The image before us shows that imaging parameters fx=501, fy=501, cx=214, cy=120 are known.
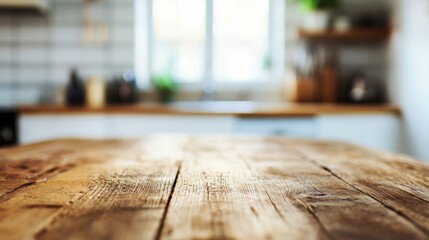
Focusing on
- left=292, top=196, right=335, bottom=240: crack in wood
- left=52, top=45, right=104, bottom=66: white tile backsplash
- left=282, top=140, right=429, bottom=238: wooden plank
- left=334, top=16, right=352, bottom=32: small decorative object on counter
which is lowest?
left=282, top=140, right=429, bottom=238: wooden plank

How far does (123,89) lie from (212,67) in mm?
703

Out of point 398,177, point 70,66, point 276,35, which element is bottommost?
point 398,177

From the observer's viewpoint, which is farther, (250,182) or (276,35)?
(276,35)

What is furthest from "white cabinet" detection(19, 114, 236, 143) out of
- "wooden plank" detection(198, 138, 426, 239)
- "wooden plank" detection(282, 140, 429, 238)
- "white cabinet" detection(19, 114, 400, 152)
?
"wooden plank" detection(198, 138, 426, 239)

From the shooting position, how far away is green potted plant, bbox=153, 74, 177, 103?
3516 mm

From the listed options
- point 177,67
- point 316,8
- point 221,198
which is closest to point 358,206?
point 221,198

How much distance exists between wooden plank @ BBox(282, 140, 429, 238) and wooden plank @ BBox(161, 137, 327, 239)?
0.13 metres

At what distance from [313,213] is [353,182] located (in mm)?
271

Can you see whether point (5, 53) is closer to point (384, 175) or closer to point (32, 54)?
point (32, 54)

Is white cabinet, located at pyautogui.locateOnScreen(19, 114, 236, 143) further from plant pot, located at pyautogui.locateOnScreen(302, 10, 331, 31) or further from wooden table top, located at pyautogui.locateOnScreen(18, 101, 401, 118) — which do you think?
plant pot, located at pyautogui.locateOnScreen(302, 10, 331, 31)

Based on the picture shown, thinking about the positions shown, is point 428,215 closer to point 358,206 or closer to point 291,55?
point 358,206

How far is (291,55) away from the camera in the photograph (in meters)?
3.60

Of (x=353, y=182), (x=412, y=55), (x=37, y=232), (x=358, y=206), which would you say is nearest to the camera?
Answer: (x=37, y=232)

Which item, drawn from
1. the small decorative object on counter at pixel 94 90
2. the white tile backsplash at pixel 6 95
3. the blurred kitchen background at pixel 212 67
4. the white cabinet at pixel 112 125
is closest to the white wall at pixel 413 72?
the blurred kitchen background at pixel 212 67
